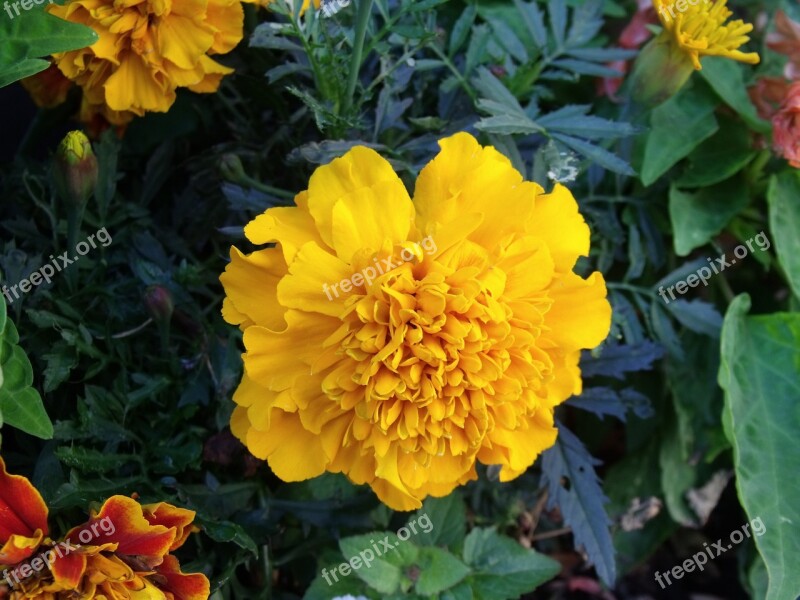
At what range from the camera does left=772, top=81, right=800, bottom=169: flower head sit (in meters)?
0.93

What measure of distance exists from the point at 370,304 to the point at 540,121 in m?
0.33

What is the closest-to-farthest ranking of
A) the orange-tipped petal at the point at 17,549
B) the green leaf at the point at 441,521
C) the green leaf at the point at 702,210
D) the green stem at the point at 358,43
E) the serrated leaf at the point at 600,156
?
the orange-tipped petal at the point at 17,549, the green stem at the point at 358,43, the serrated leaf at the point at 600,156, the green leaf at the point at 441,521, the green leaf at the point at 702,210

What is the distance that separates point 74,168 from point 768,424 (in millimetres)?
813

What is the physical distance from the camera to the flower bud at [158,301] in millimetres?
716

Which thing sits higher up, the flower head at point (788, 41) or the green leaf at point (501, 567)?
the flower head at point (788, 41)

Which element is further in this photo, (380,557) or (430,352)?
(380,557)

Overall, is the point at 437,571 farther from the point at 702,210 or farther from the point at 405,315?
the point at 702,210

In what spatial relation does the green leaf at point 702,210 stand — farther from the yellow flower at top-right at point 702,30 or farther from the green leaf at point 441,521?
the green leaf at point 441,521

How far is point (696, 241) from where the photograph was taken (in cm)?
101

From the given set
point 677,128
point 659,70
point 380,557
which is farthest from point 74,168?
point 677,128

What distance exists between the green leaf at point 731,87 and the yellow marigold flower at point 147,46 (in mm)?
608

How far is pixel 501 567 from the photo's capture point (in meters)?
0.87

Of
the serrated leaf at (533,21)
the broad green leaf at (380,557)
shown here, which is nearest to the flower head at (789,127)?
the serrated leaf at (533,21)

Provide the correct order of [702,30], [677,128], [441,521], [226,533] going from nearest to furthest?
[226,533]
[702,30]
[441,521]
[677,128]
